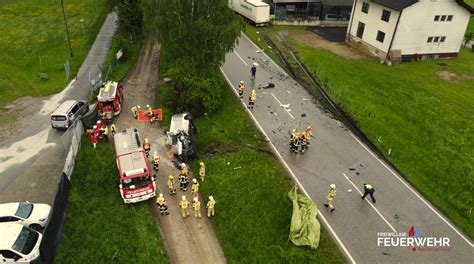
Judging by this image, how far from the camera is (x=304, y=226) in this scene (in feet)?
56.6

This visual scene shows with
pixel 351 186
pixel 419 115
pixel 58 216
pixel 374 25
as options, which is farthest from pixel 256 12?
pixel 58 216

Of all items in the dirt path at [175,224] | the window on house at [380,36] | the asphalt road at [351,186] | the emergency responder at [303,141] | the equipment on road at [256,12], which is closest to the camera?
the dirt path at [175,224]

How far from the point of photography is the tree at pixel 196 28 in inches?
1070

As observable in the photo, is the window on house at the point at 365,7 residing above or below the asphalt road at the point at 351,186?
above

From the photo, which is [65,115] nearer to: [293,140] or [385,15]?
[293,140]

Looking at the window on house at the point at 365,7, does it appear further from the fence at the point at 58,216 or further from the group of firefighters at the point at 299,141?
the fence at the point at 58,216

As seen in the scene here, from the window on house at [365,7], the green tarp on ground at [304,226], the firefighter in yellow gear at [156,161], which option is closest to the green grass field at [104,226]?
the firefighter in yellow gear at [156,161]

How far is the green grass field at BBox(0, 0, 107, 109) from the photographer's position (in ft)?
113

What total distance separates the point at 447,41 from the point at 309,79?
18377mm

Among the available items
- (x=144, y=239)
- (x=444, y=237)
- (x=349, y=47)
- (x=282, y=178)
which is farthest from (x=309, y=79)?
(x=144, y=239)

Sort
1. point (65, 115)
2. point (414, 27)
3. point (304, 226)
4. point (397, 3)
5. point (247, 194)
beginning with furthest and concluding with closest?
1. point (414, 27)
2. point (397, 3)
3. point (65, 115)
4. point (247, 194)
5. point (304, 226)

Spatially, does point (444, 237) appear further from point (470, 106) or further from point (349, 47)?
point (349, 47)

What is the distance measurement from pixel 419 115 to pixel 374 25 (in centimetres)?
1653

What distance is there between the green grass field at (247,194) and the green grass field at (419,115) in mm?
8171
